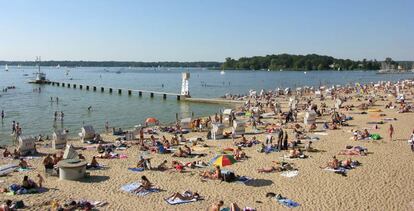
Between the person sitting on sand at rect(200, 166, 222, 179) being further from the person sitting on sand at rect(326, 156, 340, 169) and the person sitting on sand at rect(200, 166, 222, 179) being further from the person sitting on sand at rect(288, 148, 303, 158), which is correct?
the person sitting on sand at rect(326, 156, 340, 169)

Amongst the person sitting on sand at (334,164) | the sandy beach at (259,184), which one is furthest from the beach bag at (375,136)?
the person sitting on sand at (334,164)

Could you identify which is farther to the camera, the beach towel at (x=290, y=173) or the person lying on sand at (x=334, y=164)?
the person lying on sand at (x=334, y=164)

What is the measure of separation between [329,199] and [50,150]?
47.1 feet

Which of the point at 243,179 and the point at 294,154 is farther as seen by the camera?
the point at 294,154

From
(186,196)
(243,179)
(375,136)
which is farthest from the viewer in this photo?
(375,136)

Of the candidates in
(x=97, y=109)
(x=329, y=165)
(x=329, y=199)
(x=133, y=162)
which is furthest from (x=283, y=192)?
(x=97, y=109)

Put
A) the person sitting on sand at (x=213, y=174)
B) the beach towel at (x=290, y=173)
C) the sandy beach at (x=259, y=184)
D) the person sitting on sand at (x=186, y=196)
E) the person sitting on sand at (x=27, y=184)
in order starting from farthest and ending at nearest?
1. the beach towel at (x=290, y=173)
2. the person sitting on sand at (x=213, y=174)
3. the person sitting on sand at (x=27, y=184)
4. the person sitting on sand at (x=186, y=196)
5. the sandy beach at (x=259, y=184)

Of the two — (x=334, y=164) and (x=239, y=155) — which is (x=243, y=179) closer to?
(x=239, y=155)

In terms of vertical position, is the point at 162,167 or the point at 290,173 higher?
the point at 290,173

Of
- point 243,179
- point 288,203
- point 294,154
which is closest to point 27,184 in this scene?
point 243,179

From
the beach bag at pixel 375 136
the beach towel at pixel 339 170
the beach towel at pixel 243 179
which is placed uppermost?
the beach bag at pixel 375 136

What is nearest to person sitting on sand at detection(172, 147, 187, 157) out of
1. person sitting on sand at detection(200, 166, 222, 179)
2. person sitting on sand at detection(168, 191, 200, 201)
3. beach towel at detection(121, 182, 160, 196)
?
person sitting on sand at detection(200, 166, 222, 179)

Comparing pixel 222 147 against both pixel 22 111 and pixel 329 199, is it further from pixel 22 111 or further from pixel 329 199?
pixel 22 111

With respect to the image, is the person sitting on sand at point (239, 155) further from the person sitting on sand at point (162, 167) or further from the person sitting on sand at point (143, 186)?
the person sitting on sand at point (143, 186)
